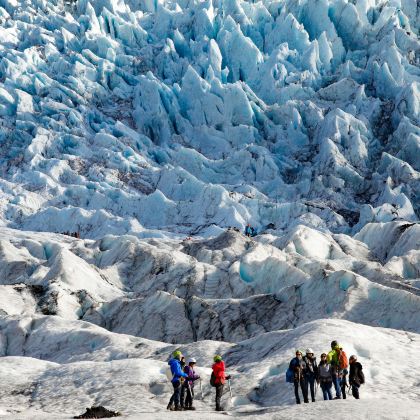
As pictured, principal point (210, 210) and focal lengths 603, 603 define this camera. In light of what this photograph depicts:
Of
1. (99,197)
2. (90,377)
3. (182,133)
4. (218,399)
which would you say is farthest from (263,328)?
(182,133)

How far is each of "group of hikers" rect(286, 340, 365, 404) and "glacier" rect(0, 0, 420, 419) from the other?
754 mm

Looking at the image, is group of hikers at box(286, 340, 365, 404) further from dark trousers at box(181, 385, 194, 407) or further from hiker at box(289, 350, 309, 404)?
dark trousers at box(181, 385, 194, 407)

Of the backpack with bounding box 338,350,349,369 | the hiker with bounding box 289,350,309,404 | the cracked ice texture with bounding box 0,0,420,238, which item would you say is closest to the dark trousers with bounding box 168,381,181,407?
the hiker with bounding box 289,350,309,404

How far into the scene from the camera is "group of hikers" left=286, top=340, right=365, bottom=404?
45.2ft

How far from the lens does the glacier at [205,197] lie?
1936 centimetres

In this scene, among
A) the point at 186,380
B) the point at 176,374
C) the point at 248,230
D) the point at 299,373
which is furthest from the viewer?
the point at 248,230

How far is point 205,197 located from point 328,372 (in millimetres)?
55434

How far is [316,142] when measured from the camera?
82.8 metres

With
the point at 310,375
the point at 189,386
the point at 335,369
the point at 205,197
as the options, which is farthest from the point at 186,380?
the point at 205,197

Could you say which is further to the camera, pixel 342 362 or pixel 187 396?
pixel 187 396

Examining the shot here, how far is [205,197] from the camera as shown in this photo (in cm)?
6888

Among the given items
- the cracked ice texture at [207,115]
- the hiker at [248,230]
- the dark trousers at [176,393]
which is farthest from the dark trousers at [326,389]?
the cracked ice texture at [207,115]

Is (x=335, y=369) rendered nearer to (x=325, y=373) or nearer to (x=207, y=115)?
(x=325, y=373)

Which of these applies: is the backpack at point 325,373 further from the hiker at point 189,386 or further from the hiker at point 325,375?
the hiker at point 189,386
